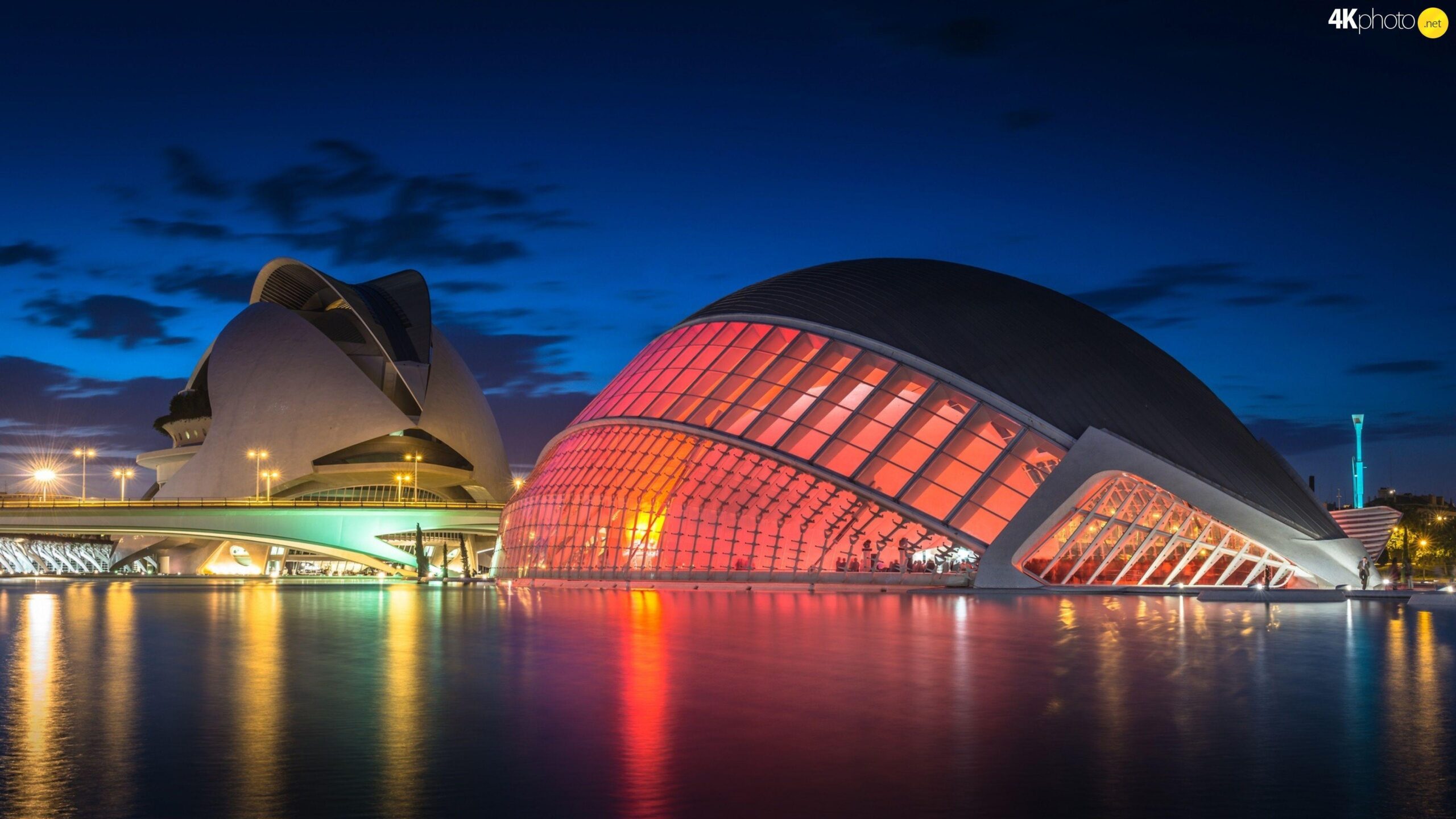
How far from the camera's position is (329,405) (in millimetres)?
89562

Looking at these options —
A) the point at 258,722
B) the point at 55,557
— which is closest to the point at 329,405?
the point at 55,557

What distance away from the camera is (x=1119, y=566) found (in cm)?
4172

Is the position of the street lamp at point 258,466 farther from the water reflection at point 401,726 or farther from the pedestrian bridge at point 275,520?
the water reflection at point 401,726

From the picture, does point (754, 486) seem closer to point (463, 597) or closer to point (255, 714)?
point (463, 597)

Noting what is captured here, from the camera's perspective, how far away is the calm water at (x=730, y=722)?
8.24 meters

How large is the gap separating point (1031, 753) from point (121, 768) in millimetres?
6469

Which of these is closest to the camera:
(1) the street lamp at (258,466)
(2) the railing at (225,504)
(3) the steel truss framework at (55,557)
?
(2) the railing at (225,504)

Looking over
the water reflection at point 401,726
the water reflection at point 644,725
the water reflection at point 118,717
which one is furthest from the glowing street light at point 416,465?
the water reflection at point 644,725

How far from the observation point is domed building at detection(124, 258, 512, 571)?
89375mm

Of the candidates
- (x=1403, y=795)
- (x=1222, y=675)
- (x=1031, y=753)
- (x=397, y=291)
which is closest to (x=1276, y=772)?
(x=1403, y=795)

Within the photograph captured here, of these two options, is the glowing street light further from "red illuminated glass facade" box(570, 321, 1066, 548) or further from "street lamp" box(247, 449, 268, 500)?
"red illuminated glass facade" box(570, 321, 1066, 548)

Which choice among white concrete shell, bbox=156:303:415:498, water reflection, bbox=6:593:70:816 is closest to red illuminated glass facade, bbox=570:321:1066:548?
water reflection, bbox=6:593:70:816

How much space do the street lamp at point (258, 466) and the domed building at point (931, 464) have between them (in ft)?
144

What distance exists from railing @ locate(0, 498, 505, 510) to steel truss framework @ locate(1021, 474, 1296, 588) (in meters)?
48.7
